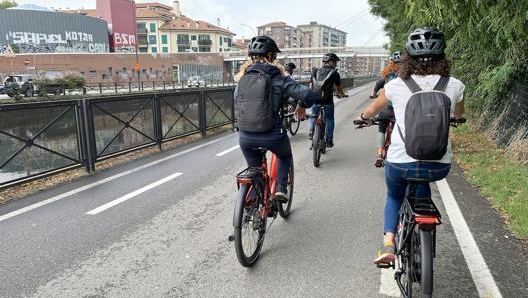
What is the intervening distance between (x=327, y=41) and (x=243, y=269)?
19566cm

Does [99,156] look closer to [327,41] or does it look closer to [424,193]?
[424,193]

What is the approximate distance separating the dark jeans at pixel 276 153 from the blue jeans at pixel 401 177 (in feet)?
3.84

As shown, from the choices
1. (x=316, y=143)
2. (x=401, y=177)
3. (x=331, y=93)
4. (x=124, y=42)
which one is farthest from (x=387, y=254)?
(x=124, y=42)

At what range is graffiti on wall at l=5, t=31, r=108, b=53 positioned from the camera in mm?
64750

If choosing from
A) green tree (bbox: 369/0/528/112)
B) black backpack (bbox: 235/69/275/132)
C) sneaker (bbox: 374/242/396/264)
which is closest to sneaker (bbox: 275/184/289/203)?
black backpack (bbox: 235/69/275/132)

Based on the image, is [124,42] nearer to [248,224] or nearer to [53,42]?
[53,42]

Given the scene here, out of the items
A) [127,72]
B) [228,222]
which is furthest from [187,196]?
[127,72]

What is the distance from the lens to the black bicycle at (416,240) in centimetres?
269

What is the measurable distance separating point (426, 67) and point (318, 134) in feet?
15.2

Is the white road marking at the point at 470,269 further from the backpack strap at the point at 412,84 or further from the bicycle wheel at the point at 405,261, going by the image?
the backpack strap at the point at 412,84

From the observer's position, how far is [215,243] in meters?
4.39

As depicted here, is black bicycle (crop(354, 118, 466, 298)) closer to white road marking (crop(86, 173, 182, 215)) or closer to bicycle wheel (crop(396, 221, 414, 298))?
bicycle wheel (crop(396, 221, 414, 298))

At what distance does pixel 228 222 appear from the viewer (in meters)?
5.01

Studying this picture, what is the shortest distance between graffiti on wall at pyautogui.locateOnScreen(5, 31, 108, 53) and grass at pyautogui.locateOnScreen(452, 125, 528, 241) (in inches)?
2728
